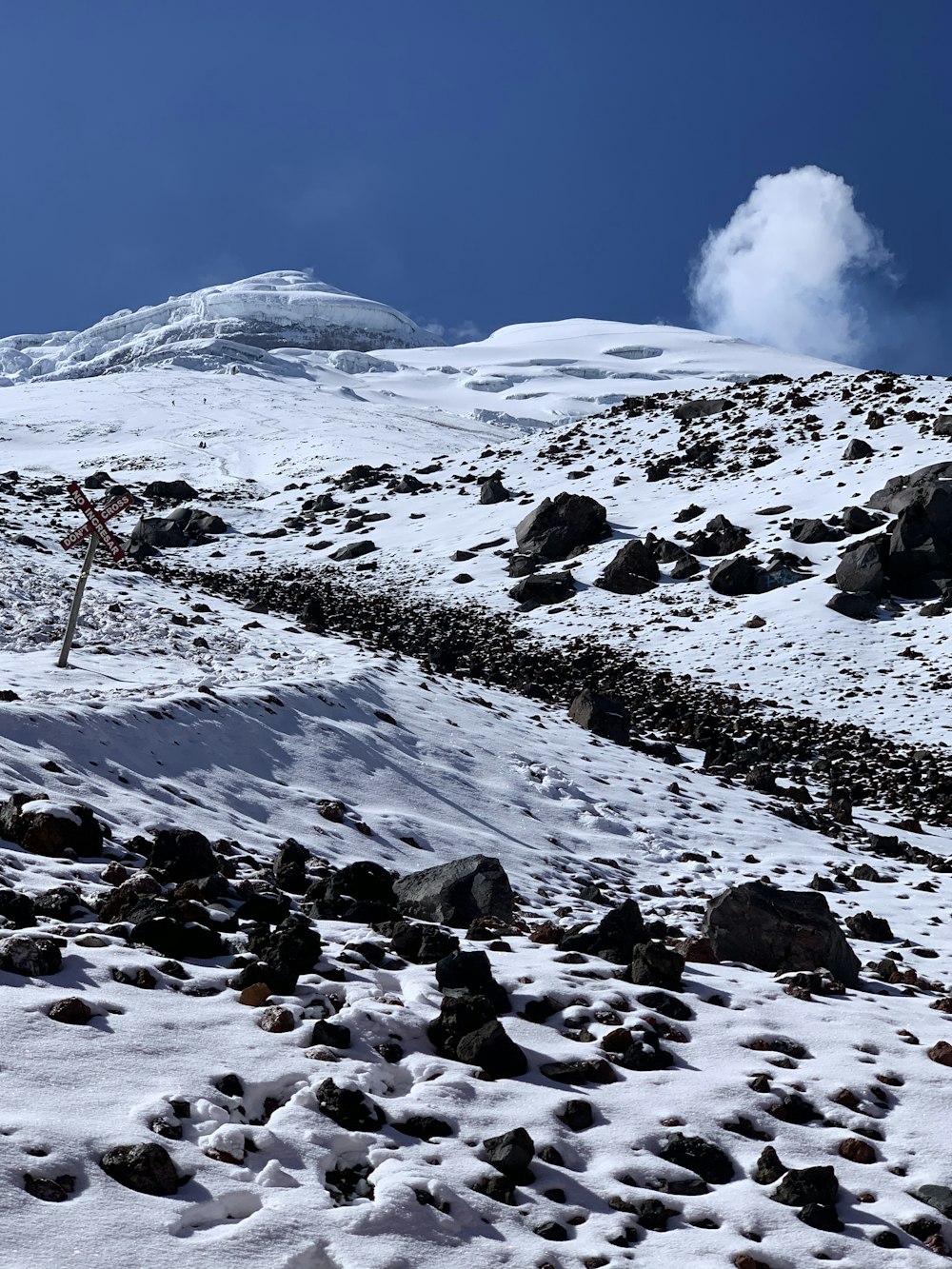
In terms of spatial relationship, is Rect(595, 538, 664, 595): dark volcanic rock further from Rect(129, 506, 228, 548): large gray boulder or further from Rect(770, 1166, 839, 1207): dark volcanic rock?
Rect(770, 1166, 839, 1207): dark volcanic rock

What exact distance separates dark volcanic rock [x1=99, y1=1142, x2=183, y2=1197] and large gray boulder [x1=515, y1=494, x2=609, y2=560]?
3062 cm

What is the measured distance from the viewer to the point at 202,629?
19.2 metres

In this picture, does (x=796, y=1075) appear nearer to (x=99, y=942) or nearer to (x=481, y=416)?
(x=99, y=942)

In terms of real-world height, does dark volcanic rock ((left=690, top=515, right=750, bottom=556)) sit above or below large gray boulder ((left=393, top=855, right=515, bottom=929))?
above

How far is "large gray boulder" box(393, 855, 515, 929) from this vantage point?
869 centimetres

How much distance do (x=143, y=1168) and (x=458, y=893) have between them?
15.7 feet

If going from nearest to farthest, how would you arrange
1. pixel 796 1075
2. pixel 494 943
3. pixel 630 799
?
pixel 796 1075 → pixel 494 943 → pixel 630 799

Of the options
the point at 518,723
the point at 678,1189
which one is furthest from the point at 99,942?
the point at 518,723

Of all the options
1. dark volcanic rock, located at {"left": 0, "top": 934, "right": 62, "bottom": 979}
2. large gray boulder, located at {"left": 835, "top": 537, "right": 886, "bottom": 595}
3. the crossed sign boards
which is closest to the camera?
dark volcanic rock, located at {"left": 0, "top": 934, "right": 62, "bottom": 979}

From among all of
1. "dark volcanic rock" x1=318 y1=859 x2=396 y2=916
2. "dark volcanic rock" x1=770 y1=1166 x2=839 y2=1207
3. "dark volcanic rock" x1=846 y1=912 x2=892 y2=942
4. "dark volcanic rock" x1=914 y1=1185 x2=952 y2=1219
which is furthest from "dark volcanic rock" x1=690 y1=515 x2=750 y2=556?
"dark volcanic rock" x1=770 y1=1166 x2=839 y2=1207

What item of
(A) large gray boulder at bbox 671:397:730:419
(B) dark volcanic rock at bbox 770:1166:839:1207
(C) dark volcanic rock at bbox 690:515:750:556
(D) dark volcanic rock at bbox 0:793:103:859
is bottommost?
(B) dark volcanic rock at bbox 770:1166:839:1207

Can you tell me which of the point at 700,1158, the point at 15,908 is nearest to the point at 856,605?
the point at 700,1158

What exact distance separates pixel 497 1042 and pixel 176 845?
3470 mm

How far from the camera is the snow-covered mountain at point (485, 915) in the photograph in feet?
15.0
